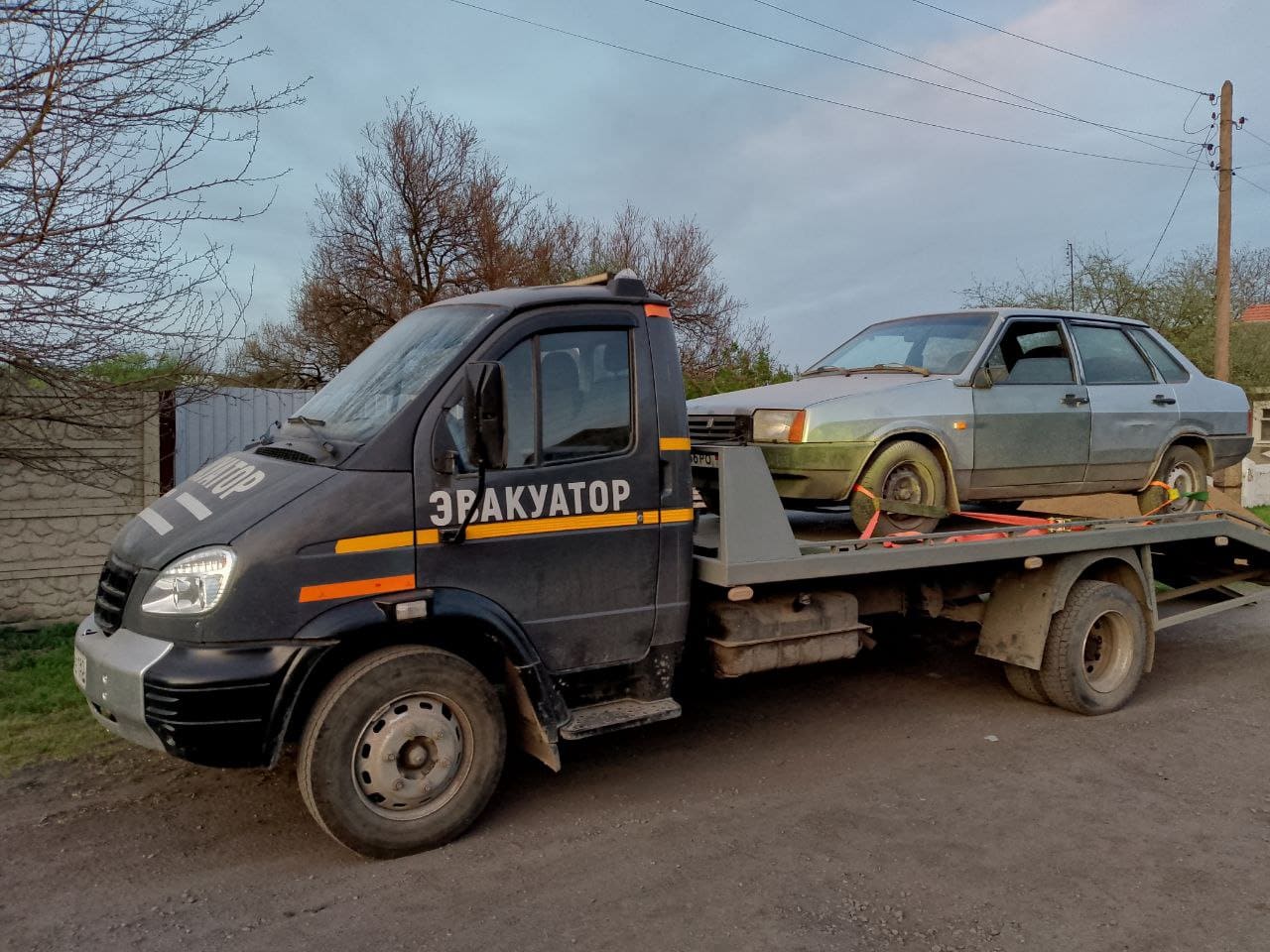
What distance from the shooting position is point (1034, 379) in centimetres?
630

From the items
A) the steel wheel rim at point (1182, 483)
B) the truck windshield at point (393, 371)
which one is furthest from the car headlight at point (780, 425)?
the steel wheel rim at point (1182, 483)

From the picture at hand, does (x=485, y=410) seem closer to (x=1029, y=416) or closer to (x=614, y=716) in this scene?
(x=614, y=716)

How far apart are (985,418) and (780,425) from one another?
1.38 meters

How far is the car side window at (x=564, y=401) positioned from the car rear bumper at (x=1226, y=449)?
4.88 m

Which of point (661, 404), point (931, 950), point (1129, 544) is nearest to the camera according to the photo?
point (931, 950)

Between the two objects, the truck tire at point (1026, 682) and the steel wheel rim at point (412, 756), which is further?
the truck tire at point (1026, 682)

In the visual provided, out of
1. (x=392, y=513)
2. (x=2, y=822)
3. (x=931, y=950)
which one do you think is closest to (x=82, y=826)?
(x=2, y=822)

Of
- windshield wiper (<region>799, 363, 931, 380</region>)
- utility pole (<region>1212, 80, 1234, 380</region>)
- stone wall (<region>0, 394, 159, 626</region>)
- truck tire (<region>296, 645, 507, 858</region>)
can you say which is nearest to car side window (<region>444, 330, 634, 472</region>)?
truck tire (<region>296, 645, 507, 858</region>)

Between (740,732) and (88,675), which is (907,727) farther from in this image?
(88,675)

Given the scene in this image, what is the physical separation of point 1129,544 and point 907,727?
1873 mm

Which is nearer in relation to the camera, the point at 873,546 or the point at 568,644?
the point at 568,644

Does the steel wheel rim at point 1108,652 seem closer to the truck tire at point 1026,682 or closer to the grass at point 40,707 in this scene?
the truck tire at point 1026,682

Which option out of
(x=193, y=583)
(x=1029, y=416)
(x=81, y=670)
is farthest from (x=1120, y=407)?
(x=81, y=670)

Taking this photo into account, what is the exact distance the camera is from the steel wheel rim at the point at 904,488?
5656mm
